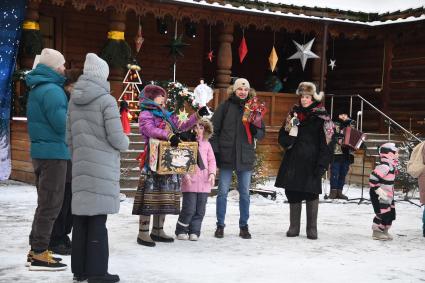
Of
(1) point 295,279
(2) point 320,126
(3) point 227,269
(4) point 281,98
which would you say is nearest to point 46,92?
(3) point 227,269

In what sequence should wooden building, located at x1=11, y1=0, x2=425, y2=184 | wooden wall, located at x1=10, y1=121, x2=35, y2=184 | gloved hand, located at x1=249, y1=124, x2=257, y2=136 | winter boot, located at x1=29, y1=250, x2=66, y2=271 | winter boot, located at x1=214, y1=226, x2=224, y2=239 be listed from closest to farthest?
1. winter boot, located at x1=29, y1=250, x2=66, y2=271
2. winter boot, located at x1=214, y1=226, x2=224, y2=239
3. gloved hand, located at x1=249, y1=124, x2=257, y2=136
4. wooden wall, located at x1=10, y1=121, x2=35, y2=184
5. wooden building, located at x1=11, y1=0, x2=425, y2=184

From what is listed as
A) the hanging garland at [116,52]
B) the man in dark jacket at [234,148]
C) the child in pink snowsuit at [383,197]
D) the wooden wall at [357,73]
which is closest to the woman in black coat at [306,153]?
the man in dark jacket at [234,148]

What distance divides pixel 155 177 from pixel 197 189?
0.68m

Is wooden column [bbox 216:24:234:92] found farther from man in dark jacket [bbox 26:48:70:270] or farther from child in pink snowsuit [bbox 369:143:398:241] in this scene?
man in dark jacket [bbox 26:48:70:270]

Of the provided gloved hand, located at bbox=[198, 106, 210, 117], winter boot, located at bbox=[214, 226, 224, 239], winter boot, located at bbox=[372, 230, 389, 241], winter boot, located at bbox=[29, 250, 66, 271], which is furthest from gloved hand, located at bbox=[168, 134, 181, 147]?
Answer: winter boot, located at bbox=[372, 230, 389, 241]

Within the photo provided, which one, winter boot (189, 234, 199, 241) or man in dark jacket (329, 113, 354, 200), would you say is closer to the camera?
winter boot (189, 234, 199, 241)

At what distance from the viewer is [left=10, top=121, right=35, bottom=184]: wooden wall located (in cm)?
1209

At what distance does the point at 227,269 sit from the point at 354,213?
189 inches

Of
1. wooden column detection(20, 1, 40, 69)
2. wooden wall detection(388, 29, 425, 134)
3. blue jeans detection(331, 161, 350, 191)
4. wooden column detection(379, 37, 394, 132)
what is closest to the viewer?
blue jeans detection(331, 161, 350, 191)

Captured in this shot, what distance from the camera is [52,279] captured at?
516cm

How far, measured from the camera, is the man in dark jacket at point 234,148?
24.3 ft

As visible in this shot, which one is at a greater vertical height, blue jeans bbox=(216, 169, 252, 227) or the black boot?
blue jeans bbox=(216, 169, 252, 227)

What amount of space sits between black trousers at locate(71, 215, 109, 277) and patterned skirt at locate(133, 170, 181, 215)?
1.62 m

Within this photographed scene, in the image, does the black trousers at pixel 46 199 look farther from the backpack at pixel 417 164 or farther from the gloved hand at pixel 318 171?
the backpack at pixel 417 164
